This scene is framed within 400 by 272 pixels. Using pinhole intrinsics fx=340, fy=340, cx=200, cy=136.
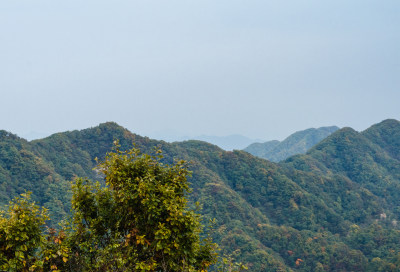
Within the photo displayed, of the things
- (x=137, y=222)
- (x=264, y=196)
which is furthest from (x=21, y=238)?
(x=264, y=196)

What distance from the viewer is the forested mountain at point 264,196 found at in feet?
166

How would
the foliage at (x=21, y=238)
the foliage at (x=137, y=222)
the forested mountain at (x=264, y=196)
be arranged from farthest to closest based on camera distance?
1. the forested mountain at (x=264, y=196)
2. the foliage at (x=137, y=222)
3. the foliage at (x=21, y=238)

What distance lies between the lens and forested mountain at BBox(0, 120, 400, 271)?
166ft

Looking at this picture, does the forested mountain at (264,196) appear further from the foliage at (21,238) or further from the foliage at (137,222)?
the foliage at (21,238)

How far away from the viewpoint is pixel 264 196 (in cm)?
7394

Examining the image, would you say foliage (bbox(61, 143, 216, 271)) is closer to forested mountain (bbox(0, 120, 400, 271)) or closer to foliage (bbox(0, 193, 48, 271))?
foliage (bbox(0, 193, 48, 271))

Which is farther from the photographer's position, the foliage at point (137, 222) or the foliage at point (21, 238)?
the foliage at point (137, 222)

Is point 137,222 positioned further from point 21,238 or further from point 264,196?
point 264,196

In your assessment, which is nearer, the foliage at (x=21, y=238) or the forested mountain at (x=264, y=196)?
the foliage at (x=21, y=238)

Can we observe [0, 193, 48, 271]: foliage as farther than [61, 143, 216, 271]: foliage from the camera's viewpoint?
No

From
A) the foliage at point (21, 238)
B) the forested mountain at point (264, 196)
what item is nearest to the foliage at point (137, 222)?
the foliage at point (21, 238)

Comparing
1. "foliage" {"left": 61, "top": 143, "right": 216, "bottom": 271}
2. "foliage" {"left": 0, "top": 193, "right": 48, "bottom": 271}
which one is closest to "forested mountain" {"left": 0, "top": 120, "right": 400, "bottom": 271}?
"foliage" {"left": 61, "top": 143, "right": 216, "bottom": 271}

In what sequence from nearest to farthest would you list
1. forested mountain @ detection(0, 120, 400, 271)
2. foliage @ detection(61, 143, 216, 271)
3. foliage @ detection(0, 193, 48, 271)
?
foliage @ detection(0, 193, 48, 271) < foliage @ detection(61, 143, 216, 271) < forested mountain @ detection(0, 120, 400, 271)

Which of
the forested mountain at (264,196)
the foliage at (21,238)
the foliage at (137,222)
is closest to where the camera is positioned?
the foliage at (21,238)
